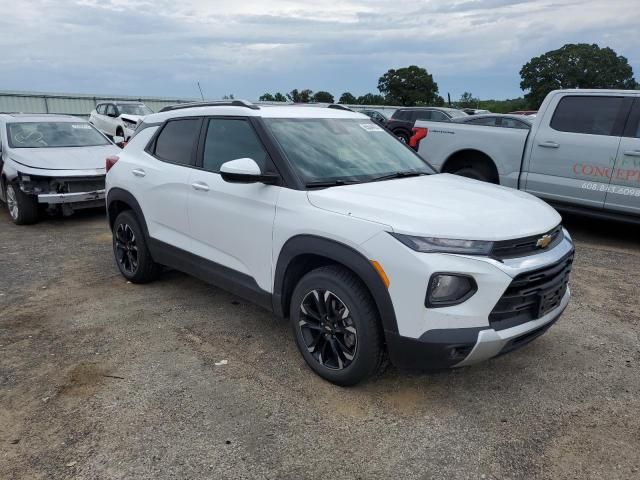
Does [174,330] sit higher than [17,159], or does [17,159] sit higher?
[17,159]

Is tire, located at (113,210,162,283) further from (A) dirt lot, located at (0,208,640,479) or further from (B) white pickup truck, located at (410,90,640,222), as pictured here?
(B) white pickup truck, located at (410,90,640,222)

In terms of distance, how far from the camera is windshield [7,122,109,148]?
28.2 feet

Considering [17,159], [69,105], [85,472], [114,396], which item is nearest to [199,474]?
[85,472]

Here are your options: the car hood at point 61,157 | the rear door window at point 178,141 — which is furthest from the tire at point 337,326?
the car hood at point 61,157

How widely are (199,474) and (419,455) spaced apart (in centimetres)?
112

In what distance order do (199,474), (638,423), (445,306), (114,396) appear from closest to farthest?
(199,474) < (445,306) < (638,423) < (114,396)

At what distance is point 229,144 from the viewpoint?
13.2ft

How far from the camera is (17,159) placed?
7977 millimetres

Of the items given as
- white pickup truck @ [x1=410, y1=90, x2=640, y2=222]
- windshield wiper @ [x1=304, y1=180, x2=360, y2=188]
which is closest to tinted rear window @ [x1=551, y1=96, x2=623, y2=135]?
white pickup truck @ [x1=410, y1=90, x2=640, y2=222]

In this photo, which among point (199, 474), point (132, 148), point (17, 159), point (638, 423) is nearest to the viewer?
point (199, 474)

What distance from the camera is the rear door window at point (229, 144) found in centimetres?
376

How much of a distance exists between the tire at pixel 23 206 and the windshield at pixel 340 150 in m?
5.65

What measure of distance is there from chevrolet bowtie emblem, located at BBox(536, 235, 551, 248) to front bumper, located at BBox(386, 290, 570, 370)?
0.46 m

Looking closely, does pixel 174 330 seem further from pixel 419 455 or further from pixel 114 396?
pixel 419 455
